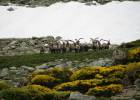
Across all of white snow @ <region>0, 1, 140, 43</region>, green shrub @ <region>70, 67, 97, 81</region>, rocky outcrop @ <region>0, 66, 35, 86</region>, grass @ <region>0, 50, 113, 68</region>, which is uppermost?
green shrub @ <region>70, 67, 97, 81</region>

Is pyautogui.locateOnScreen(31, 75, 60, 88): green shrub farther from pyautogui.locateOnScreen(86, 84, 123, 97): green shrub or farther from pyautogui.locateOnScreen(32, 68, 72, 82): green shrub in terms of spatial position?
pyautogui.locateOnScreen(86, 84, 123, 97): green shrub

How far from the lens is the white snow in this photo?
61.0 meters

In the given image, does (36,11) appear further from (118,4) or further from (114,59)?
(114,59)

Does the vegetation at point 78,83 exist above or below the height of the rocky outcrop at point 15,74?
above

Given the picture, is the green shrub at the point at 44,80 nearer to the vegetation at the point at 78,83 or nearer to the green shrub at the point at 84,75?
the vegetation at the point at 78,83

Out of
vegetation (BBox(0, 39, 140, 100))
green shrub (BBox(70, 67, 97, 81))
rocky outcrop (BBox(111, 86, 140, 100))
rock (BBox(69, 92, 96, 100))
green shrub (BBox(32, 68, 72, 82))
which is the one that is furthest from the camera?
green shrub (BBox(32, 68, 72, 82))

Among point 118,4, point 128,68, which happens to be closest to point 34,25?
point 118,4

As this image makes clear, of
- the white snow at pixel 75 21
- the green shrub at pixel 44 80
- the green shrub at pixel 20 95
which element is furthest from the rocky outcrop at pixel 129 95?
the white snow at pixel 75 21

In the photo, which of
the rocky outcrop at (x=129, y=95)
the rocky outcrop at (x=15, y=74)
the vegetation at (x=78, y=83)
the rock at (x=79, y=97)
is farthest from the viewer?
the rocky outcrop at (x=15, y=74)

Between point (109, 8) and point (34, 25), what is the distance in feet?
38.9

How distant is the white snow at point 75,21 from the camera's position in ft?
200

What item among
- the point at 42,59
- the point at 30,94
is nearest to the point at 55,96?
the point at 30,94

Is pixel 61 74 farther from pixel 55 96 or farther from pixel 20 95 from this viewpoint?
pixel 20 95

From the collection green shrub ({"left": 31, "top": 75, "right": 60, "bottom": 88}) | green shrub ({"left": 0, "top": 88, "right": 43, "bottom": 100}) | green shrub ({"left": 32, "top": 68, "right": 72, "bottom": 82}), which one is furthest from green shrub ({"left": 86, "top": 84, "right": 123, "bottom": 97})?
green shrub ({"left": 32, "top": 68, "right": 72, "bottom": 82})
